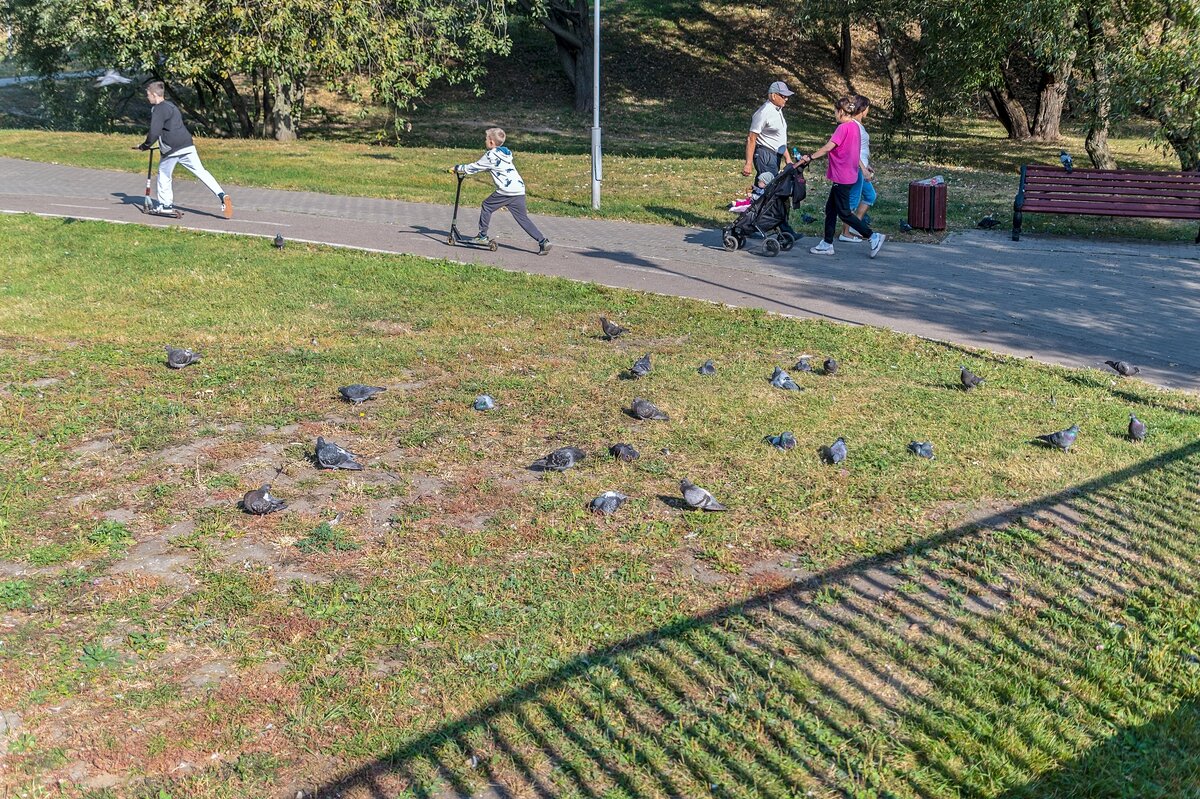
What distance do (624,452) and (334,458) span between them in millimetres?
1856

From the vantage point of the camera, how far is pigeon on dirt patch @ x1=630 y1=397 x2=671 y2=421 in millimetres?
7590

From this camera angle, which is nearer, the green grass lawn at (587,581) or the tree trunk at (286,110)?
the green grass lawn at (587,581)

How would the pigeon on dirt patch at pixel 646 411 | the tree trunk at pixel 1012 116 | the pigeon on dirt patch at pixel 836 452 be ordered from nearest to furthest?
the pigeon on dirt patch at pixel 836 452 < the pigeon on dirt patch at pixel 646 411 < the tree trunk at pixel 1012 116

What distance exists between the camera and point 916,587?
17.6 feet

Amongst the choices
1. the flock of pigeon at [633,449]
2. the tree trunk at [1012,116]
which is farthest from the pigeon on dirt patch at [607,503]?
the tree trunk at [1012,116]

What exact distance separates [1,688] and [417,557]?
1.99m

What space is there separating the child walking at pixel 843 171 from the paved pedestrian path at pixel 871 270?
0.24 metres

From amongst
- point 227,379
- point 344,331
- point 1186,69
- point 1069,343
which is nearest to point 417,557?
point 227,379

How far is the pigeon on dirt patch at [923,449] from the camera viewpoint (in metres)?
6.98

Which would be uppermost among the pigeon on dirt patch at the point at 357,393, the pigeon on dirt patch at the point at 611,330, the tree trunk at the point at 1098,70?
the tree trunk at the point at 1098,70

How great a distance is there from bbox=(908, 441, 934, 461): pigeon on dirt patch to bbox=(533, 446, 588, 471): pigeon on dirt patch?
88.6 inches

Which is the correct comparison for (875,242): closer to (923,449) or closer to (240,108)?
(923,449)

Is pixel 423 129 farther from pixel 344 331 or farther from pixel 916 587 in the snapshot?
pixel 916 587

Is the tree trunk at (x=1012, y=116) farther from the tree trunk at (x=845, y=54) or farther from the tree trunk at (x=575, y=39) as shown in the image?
the tree trunk at (x=575, y=39)
